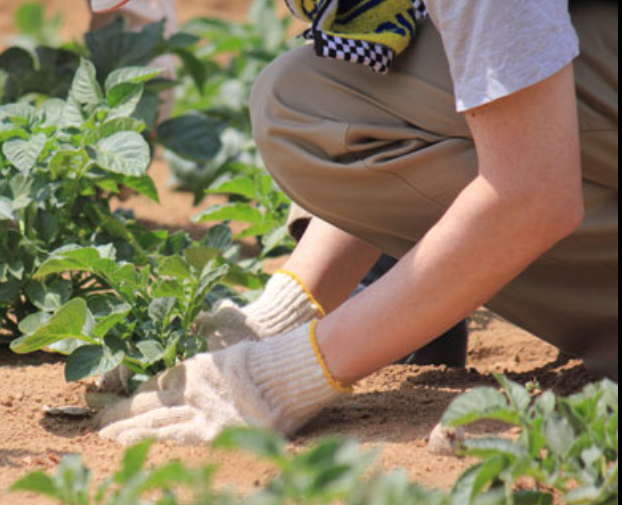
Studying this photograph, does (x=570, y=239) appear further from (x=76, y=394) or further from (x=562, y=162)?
(x=76, y=394)

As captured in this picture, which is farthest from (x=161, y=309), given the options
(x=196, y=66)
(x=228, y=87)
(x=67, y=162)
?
(x=228, y=87)

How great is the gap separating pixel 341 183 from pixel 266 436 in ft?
2.77

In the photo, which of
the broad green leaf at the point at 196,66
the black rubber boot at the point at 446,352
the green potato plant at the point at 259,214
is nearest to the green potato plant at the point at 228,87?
the broad green leaf at the point at 196,66

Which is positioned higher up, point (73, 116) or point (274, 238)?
point (73, 116)

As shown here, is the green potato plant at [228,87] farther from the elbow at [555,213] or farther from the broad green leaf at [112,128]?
the elbow at [555,213]

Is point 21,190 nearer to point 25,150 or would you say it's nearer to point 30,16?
point 25,150

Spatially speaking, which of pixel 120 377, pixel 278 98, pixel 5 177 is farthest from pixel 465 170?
pixel 5 177

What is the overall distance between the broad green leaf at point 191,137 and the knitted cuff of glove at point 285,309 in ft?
2.55

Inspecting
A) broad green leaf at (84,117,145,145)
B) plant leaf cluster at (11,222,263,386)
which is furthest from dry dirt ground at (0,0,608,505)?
broad green leaf at (84,117,145,145)

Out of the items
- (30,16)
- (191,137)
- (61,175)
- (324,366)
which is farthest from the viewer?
(30,16)

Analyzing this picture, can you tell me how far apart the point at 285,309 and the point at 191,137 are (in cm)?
89

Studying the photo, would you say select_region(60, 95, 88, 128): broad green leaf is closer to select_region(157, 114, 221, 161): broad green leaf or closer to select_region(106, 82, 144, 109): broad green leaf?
select_region(106, 82, 144, 109): broad green leaf

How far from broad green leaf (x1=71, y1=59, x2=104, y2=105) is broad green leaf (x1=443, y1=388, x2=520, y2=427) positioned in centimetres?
116

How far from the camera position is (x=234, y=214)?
8.11ft
